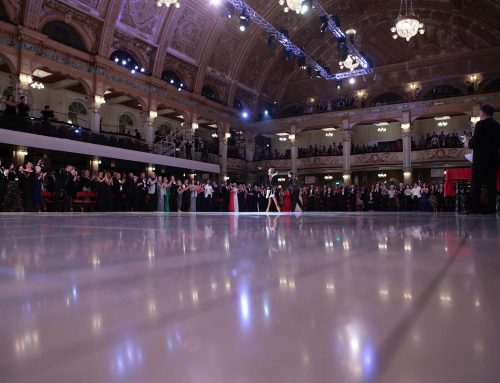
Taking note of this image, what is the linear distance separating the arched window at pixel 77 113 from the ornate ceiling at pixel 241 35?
4.86 meters

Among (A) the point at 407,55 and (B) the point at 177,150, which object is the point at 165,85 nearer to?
(B) the point at 177,150

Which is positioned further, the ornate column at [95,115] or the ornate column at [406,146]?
the ornate column at [406,146]

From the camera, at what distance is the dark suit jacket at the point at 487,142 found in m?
5.66

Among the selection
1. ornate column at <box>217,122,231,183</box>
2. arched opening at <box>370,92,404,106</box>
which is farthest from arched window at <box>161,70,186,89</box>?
arched opening at <box>370,92,404,106</box>

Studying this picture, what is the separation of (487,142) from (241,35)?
21.3 metres

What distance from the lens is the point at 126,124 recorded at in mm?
25891

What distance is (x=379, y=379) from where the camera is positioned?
382mm

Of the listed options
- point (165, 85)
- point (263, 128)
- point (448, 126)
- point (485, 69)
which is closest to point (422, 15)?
point (485, 69)

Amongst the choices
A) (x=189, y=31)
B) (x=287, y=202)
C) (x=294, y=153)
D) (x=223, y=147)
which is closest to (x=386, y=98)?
(x=294, y=153)

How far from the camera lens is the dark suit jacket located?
5.66 metres

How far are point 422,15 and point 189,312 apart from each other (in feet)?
94.3

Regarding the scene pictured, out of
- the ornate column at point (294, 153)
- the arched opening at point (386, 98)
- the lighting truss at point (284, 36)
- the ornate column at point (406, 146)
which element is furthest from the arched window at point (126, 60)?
the ornate column at point (406, 146)

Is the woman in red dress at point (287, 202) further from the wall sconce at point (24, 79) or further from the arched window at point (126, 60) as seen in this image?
the wall sconce at point (24, 79)

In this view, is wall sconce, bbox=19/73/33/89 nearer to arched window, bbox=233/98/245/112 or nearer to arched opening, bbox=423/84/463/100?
arched window, bbox=233/98/245/112
